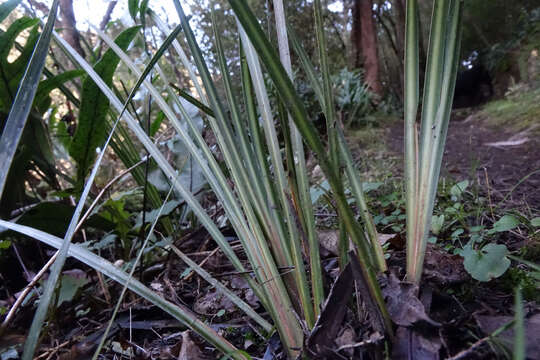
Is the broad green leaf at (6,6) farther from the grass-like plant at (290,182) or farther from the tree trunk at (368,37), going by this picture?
the tree trunk at (368,37)

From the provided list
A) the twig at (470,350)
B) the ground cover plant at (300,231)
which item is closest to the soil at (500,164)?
the ground cover plant at (300,231)

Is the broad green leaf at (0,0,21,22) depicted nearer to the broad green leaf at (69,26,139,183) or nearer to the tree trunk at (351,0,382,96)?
the broad green leaf at (69,26,139,183)

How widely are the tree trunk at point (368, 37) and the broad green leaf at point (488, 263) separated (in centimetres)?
455

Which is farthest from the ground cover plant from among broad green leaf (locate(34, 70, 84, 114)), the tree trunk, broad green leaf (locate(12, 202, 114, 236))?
the tree trunk

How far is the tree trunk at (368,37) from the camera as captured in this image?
4703 mm

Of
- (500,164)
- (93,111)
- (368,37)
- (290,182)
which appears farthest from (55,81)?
(368,37)

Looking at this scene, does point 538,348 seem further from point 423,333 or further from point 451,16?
point 451,16

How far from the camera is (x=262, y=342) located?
0.51 m

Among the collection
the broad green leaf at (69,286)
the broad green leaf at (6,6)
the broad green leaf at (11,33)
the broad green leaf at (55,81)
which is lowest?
the broad green leaf at (69,286)

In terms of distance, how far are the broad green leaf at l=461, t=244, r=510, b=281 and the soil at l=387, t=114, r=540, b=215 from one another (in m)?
0.30

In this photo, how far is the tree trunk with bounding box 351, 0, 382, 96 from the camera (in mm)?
4703

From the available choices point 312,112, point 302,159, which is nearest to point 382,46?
point 312,112

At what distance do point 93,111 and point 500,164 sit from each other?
1.53 m

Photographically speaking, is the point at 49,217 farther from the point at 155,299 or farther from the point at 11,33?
the point at 155,299
